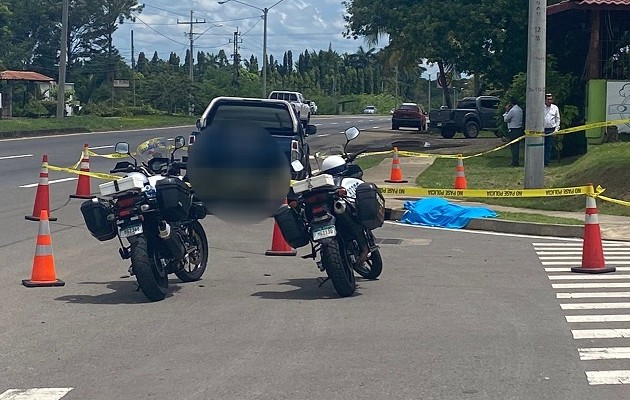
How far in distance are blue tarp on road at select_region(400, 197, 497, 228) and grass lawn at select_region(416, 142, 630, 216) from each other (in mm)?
1807

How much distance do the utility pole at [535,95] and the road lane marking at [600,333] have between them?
10941mm

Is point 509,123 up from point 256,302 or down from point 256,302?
up

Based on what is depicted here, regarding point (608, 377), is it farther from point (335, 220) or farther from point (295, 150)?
point (295, 150)

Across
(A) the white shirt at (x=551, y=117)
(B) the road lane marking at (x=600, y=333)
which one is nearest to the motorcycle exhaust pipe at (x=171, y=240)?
(B) the road lane marking at (x=600, y=333)

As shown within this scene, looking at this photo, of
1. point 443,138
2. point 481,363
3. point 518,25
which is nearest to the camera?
point 481,363

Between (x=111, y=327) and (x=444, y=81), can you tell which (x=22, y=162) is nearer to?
(x=111, y=327)

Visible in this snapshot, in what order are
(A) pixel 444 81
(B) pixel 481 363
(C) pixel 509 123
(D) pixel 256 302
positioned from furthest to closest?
(A) pixel 444 81 → (C) pixel 509 123 → (D) pixel 256 302 → (B) pixel 481 363

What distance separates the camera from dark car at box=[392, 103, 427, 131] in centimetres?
5159

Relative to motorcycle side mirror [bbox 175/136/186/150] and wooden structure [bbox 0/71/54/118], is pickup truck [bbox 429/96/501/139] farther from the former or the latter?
motorcycle side mirror [bbox 175/136/186/150]

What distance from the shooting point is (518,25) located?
31.8 meters

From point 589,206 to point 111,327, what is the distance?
18.5 ft

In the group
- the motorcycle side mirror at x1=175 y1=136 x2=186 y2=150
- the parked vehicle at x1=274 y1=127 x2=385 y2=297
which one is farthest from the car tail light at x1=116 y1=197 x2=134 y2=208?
the parked vehicle at x1=274 y1=127 x2=385 y2=297

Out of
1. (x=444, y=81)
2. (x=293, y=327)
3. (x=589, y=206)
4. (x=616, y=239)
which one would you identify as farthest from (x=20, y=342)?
(x=444, y=81)

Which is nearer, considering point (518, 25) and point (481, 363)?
point (481, 363)
